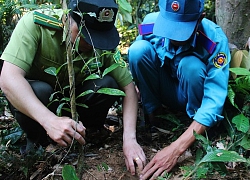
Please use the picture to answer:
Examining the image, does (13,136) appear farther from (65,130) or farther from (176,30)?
(176,30)

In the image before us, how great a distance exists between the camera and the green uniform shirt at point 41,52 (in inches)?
74.0

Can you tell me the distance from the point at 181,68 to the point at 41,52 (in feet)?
2.86

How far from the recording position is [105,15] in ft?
6.00

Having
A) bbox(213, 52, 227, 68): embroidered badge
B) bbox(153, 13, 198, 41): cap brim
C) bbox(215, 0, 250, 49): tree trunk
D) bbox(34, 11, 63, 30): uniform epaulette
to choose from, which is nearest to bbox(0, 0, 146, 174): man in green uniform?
bbox(34, 11, 63, 30): uniform epaulette

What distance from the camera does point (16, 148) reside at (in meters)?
2.30

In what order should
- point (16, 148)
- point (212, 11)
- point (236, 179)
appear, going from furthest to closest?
point (212, 11)
point (16, 148)
point (236, 179)

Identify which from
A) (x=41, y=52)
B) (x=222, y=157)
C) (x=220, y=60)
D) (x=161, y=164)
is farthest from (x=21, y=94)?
(x=220, y=60)

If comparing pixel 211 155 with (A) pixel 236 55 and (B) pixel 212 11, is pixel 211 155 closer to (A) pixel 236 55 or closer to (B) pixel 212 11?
(A) pixel 236 55

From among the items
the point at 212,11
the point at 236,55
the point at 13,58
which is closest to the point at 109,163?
the point at 13,58

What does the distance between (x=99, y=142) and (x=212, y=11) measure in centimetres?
317

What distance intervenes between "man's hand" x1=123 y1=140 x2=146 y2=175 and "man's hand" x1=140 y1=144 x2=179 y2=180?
0.14 ft

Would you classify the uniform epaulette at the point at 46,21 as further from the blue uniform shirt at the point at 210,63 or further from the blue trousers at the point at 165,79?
the blue uniform shirt at the point at 210,63

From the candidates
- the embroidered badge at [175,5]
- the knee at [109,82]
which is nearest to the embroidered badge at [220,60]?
the embroidered badge at [175,5]

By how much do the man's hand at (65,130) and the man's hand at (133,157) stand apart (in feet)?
1.26
